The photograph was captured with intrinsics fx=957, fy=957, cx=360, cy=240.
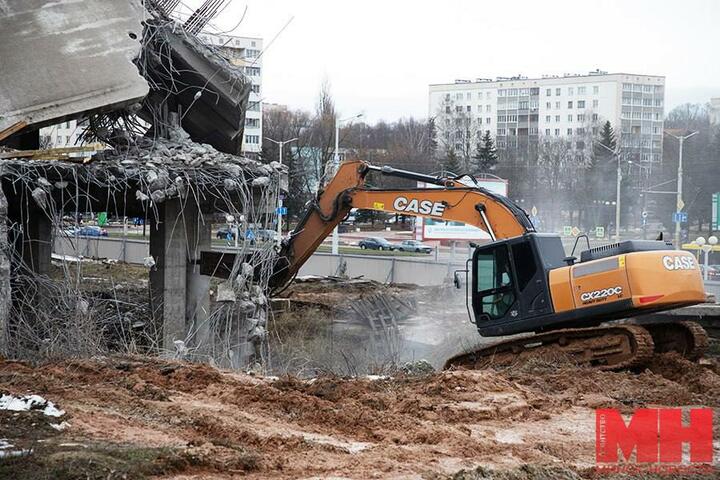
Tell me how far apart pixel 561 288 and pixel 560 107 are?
7194 cm

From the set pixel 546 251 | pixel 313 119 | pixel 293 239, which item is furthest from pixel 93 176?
pixel 313 119

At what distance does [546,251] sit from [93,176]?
7230mm

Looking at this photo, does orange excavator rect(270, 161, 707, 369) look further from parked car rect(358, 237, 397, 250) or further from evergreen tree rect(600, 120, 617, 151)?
evergreen tree rect(600, 120, 617, 151)

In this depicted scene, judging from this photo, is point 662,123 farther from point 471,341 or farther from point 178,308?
point 178,308

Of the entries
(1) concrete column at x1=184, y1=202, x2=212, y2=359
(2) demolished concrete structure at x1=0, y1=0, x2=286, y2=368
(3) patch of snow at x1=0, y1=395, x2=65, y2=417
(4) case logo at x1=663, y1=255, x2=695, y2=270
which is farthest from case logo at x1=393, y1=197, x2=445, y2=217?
(3) patch of snow at x1=0, y1=395, x2=65, y2=417

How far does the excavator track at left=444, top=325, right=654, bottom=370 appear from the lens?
45.0ft

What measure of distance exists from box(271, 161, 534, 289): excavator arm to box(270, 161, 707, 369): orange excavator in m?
0.02

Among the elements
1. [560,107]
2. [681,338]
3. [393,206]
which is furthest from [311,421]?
[560,107]

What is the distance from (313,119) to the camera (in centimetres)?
6166

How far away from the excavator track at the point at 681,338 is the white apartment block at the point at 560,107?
4847cm

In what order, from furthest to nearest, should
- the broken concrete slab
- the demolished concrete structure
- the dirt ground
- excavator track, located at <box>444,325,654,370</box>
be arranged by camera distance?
the demolished concrete structure, the broken concrete slab, excavator track, located at <box>444,325,654,370</box>, the dirt ground

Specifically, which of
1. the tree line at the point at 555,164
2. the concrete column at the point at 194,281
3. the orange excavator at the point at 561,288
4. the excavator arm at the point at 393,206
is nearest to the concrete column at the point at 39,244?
the concrete column at the point at 194,281

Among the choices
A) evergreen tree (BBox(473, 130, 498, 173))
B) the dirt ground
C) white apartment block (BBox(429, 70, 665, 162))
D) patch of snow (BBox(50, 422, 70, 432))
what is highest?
white apartment block (BBox(429, 70, 665, 162))

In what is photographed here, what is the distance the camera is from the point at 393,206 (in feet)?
56.9
